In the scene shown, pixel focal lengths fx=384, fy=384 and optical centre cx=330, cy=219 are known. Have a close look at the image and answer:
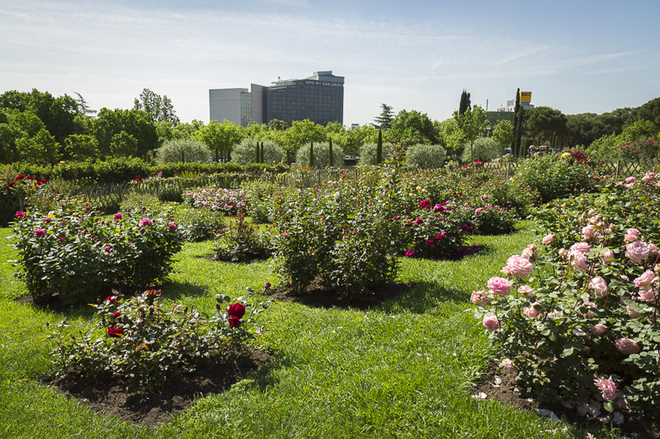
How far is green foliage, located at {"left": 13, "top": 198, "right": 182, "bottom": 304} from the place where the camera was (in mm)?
4445

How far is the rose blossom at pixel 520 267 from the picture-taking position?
2484 mm

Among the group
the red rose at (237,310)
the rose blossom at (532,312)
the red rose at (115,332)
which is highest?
the rose blossom at (532,312)

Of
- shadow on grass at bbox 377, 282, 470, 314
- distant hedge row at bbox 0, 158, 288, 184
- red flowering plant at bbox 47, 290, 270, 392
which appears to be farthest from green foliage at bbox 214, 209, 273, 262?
distant hedge row at bbox 0, 158, 288, 184

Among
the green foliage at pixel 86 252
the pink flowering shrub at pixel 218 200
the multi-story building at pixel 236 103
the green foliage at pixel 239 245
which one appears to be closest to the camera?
the green foliage at pixel 86 252

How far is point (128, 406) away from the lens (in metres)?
2.80

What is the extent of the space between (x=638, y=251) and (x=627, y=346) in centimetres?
59

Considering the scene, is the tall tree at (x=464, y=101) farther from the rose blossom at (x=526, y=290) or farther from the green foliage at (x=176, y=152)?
the rose blossom at (x=526, y=290)

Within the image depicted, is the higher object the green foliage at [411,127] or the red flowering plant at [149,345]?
the green foliage at [411,127]

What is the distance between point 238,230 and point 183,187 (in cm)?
1001

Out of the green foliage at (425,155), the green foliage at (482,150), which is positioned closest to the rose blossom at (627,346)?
the green foliage at (425,155)

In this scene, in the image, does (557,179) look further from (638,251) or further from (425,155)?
(425,155)

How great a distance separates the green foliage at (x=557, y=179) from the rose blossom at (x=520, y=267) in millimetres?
9579

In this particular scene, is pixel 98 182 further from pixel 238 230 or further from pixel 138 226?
pixel 138 226

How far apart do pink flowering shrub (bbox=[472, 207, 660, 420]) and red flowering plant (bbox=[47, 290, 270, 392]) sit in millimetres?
2025
